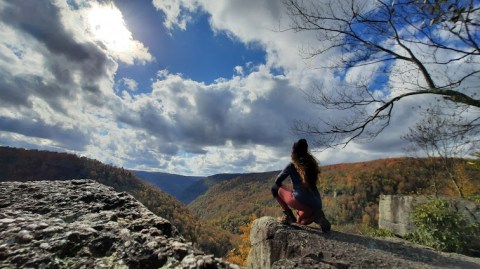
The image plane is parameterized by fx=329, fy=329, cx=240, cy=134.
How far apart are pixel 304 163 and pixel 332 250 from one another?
1765 mm

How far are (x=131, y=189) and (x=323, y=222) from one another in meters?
110

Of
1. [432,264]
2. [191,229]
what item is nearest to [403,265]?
[432,264]

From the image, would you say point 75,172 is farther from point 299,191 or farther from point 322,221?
point 322,221

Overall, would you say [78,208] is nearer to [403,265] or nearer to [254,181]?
[403,265]

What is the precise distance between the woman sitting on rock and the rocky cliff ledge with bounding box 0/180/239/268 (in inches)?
197

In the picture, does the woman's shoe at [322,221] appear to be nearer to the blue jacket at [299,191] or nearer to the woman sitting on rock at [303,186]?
the woman sitting on rock at [303,186]

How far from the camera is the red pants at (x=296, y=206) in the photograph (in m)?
6.92

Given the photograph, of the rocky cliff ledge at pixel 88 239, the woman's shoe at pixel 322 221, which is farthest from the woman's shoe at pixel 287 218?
the rocky cliff ledge at pixel 88 239

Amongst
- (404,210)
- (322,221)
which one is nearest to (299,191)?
(322,221)

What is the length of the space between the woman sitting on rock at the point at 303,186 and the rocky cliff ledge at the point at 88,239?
5003 mm

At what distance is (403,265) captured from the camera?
5496 millimetres

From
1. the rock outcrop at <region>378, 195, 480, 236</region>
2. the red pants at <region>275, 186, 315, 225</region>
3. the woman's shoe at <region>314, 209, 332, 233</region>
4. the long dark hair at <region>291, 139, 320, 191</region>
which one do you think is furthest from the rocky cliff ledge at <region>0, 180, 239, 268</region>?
the rock outcrop at <region>378, 195, 480, 236</region>

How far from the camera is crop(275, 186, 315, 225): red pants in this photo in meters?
6.92

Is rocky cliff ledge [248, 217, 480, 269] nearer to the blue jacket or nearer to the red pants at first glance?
the red pants
